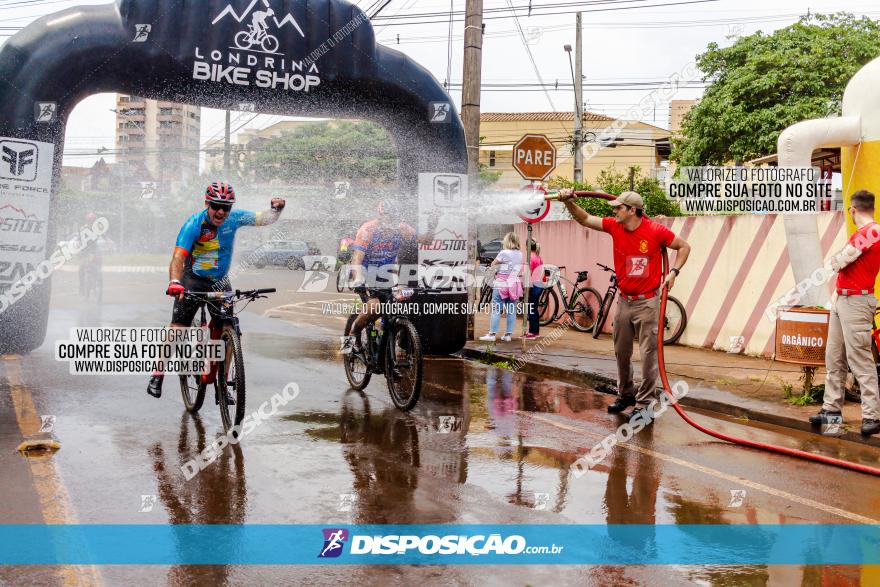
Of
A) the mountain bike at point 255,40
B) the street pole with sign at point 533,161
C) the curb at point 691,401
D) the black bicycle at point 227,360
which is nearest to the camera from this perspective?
the black bicycle at point 227,360

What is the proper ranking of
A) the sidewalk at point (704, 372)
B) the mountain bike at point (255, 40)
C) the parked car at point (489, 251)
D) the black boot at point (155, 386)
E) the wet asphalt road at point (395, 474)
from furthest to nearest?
the parked car at point (489, 251) → the mountain bike at point (255, 40) → the sidewalk at point (704, 372) → the black boot at point (155, 386) → the wet asphalt road at point (395, 474)

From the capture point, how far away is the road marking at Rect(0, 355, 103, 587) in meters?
4.11

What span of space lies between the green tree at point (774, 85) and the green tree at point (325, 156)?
13059mm

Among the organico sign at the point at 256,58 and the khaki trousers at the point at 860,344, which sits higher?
the organico sign at the point at 256,58

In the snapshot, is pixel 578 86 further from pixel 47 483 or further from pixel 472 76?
pixel 47 483

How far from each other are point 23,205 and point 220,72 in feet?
9.33

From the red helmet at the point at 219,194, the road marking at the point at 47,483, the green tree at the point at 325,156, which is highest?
the green tree at the point at 325,156

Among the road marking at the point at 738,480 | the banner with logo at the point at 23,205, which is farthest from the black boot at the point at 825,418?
the banner with logo at the point at 23,205

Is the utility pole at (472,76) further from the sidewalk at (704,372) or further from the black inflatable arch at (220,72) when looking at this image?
the sidewalk at (704,372)

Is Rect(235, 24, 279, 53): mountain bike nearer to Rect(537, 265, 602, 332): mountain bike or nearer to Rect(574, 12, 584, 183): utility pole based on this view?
Rect(537, 265, 602, 332): mountain bike

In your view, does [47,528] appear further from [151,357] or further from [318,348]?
[318,348]

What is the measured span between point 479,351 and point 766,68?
25.5 m

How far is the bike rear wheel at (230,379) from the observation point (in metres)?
6.99

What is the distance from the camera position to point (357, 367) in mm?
9250
